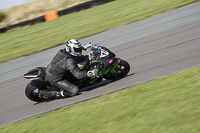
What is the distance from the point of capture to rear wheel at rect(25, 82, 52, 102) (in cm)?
725

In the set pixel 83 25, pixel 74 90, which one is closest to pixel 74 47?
pixel 74 90

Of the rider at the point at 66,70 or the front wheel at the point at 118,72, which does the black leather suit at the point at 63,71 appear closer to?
the rider at the point at 66,70

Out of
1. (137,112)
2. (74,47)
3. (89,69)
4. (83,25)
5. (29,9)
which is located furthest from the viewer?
(29,9)

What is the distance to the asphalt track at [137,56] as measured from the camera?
7.28 metres

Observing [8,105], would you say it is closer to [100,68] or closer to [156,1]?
[100,68]

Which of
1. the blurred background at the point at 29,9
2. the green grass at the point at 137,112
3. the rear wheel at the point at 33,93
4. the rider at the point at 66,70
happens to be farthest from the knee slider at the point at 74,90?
the blurred background at the point at 29,9

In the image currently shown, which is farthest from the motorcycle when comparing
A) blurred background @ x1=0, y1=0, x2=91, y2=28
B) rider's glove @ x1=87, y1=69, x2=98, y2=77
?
blurred background @ x1=0, y1=0, x2=91, y2=28

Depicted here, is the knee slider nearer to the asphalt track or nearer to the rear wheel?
the asphalt track

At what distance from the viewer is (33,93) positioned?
7582 mm

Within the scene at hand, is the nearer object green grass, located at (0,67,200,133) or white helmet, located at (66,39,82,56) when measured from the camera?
green grass, located at (0,67,200,133)

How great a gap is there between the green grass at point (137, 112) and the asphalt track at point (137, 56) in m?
0.64

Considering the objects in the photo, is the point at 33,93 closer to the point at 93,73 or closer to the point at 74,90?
the point at 74,90

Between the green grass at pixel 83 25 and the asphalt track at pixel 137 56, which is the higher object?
the green grass at pixel 83 25

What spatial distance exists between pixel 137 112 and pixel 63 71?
2.68 metres
